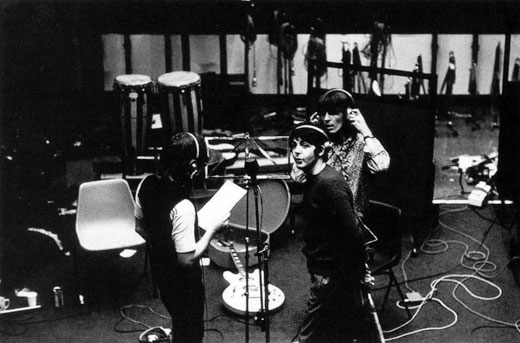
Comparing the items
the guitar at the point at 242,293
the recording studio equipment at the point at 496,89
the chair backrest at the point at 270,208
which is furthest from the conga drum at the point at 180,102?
the recording studio equipment at the point at 496,89

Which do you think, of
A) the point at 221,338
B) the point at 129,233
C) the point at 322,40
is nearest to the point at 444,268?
the point at 221,338

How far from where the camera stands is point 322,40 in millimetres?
10328

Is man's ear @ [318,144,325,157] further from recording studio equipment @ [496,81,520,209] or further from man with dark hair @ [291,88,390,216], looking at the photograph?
recording studio equipment @ [496,81,520,209]

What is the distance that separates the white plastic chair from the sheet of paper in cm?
179

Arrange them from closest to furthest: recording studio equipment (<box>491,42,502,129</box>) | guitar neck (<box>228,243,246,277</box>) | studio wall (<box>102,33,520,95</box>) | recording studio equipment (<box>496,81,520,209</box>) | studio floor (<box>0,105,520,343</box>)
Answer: studio floor (<box>0,105,520,343</box>) < guitar neck (<box>228,243,246,277</box>) < recording studio equipment (<box>496,81,520,209</box>) < recording studio equipment (<box>491,42,502,129</box>) < studio wall (<box>102,33,520,95</box>)

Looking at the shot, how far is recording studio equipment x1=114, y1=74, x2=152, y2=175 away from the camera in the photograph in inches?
311

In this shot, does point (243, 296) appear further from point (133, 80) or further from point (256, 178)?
point (133, 80)

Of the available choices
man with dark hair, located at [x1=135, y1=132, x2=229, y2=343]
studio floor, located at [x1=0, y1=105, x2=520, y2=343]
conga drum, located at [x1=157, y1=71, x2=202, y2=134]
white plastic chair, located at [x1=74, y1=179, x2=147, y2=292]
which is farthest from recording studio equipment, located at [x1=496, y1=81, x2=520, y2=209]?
man with dark hair, located at [x1=135, y1=132, x2=229, y2=343]

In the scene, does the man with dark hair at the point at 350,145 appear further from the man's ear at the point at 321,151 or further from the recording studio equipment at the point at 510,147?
the recording studio equipment at the point at 510,147

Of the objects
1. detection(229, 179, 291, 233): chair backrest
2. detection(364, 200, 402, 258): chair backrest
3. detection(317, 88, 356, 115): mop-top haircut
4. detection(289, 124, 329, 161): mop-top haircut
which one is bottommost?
detection(229, 179, 291, 233): chair backrest

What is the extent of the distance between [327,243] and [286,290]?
2.18m

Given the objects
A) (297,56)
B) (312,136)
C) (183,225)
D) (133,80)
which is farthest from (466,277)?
(297,56)

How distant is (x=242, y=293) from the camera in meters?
5.88

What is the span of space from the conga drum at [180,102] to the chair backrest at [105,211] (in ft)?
5.71
